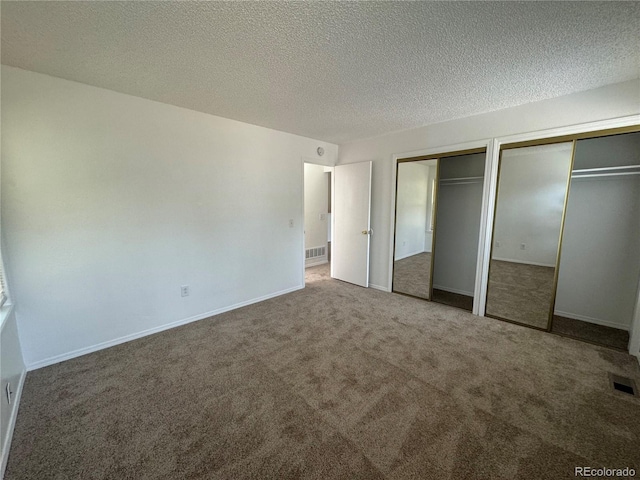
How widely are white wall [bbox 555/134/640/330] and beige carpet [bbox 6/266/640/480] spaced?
627 mm

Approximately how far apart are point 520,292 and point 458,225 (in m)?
1.09

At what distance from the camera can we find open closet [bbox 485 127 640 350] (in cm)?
248

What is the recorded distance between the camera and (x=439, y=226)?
3.65m

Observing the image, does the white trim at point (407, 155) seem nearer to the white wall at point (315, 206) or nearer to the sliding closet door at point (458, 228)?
the sliding closet door at point (458, 228)

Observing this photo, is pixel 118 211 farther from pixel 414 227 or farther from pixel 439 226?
pixel 439 226

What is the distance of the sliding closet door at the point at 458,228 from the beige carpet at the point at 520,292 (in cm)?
33

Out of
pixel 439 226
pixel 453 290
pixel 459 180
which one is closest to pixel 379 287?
pixel 453 290

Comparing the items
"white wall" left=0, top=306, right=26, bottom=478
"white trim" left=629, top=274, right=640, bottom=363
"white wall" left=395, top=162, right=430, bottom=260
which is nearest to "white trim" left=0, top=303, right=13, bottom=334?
"white wall" left=0, top=306, right=26, bottom=478

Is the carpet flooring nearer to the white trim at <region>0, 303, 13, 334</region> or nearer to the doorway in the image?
the doorway

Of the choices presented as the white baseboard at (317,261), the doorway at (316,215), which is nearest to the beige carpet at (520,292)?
the doorway at (316,215)

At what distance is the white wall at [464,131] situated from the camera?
222 centimetres

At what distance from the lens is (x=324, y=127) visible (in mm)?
3393

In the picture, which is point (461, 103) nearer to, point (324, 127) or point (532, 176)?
point (532, 176)

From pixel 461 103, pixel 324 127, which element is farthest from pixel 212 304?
pixel 461 103
